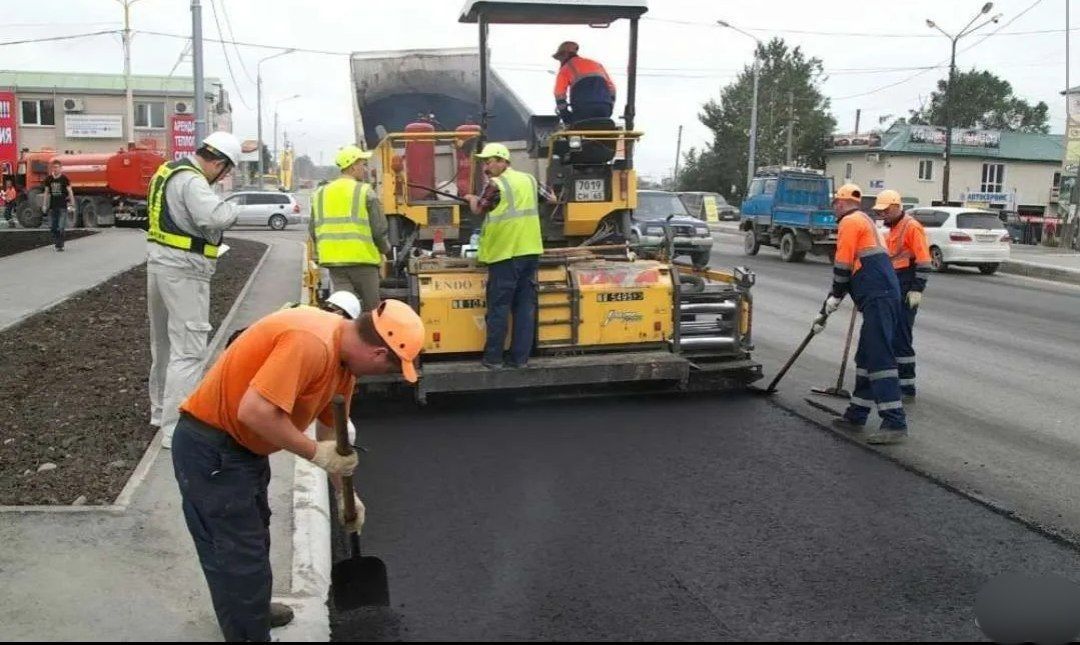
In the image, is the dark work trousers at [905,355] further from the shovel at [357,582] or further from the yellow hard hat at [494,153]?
the shovel at [357,582]

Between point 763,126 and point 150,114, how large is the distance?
133 ft

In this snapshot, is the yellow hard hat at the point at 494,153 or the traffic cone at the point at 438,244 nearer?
the yellow hard hat at the point at 494,153

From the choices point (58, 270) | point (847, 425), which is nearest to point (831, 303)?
point (847, 425)

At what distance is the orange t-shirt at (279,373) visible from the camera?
3.12 metres

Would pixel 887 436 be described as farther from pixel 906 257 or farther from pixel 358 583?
pixel 358 583

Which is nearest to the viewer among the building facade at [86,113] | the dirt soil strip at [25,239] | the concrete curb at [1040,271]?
the dirt soil strip at [25,239]

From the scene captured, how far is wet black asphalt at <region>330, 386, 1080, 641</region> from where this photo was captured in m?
4.04

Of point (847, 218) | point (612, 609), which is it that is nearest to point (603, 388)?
point (847, 218)

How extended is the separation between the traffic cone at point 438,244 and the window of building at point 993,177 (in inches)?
2390

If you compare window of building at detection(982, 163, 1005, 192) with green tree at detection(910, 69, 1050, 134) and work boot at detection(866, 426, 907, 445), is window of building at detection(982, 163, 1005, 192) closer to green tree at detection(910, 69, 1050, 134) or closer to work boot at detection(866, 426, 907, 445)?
green tree at detection(910, 69, 1050, 134)

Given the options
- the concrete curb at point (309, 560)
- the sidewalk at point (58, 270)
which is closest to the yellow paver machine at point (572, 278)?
the concrete curb at point (309, 560)

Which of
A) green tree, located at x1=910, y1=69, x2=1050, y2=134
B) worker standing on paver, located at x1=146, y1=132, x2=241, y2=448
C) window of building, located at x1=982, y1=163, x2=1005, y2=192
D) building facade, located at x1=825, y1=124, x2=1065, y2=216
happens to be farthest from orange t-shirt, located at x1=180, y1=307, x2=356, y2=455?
green tree, located at x1=910, y1=69, x2=1050, y2=134

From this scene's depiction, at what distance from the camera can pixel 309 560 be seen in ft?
14.5

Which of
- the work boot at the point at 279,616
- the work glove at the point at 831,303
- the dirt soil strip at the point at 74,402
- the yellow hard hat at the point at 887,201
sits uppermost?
the yellow hard hat at the point at 887,201
